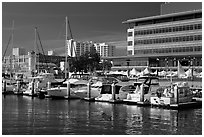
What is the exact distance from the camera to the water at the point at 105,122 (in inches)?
917

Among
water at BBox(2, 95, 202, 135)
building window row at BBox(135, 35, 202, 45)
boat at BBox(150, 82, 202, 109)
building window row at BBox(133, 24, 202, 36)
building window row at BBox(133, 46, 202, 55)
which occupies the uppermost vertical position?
building window row at BBox(133, 24, 202, 36)

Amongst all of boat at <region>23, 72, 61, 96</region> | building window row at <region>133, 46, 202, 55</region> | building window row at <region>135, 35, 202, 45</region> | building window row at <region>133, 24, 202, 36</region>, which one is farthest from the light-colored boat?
building window row at <region>133, 24, 202, 36</region>

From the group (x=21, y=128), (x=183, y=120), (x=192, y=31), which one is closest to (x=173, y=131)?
(x=183, y=120)

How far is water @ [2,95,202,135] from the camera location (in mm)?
23297

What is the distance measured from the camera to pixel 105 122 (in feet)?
88.5

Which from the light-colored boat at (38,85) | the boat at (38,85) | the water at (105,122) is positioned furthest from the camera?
the light-colored boat at (38,85)

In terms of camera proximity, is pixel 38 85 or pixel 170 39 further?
pixel 170 39

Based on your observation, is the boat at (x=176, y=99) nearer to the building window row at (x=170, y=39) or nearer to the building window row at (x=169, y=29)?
the building window row at (x=170, y=39)

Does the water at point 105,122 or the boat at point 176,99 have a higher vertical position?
the boat at point 176,99

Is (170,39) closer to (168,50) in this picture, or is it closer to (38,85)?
(168,50)

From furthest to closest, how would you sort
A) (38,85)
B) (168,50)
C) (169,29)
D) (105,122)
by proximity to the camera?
(168,50), (169,29), (38,85), (105,122)

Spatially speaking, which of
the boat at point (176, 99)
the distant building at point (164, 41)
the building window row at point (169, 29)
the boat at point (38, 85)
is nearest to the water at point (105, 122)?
the boat at point (176, 99)

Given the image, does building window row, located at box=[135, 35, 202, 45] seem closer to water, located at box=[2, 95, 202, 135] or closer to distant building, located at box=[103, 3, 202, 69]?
distant building, located at box=[103, 3, 202, 69]

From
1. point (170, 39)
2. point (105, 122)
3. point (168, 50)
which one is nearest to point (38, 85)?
point (105, 122)
